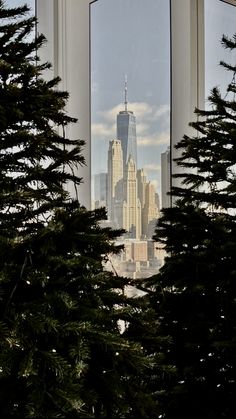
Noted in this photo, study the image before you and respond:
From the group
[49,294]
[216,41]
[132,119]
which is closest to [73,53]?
[132,119]

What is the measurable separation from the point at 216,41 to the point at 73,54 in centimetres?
82

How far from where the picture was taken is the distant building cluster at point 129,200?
1.83 m

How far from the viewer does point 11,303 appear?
0.94m

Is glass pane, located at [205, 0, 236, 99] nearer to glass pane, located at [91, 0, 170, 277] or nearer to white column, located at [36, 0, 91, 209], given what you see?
glass pane, located at [91, 0, 170, 277]

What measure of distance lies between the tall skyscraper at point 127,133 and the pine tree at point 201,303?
0.48 meters

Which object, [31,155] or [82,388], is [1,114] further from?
[82,388]

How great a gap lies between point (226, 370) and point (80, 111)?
0.90 m

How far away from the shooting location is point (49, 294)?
37.4 inches

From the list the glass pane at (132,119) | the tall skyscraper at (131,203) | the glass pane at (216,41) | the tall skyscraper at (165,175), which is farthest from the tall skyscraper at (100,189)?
the glass pane at (216,41)

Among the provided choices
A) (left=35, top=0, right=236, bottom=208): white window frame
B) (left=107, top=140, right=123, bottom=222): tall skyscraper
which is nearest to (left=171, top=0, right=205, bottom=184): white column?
(left=107, top=140, right=123, bottom=222): tall skyscraper

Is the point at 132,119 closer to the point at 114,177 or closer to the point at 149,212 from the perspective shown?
the point at 114,177

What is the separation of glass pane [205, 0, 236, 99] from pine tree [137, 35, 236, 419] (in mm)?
731

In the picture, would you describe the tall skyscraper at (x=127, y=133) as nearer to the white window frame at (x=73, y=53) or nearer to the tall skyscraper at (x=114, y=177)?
the tall skyscraper at (x=114, y=177)

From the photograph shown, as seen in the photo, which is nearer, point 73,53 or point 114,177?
point 73,53
